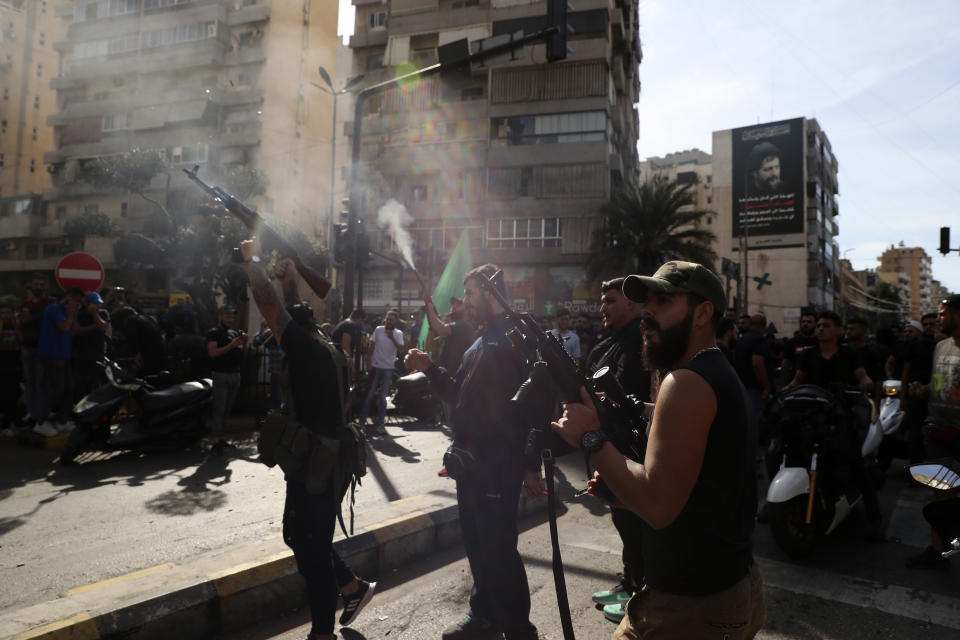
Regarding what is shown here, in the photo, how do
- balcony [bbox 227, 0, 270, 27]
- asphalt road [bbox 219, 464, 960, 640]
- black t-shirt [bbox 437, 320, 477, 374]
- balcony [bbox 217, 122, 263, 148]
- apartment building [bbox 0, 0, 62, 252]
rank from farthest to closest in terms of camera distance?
1. apartment building [bbox 0, 0, 62, 252]
2. balcony [bbox 227, 0, 270, 27]
3. balcony [bbox 217, 122, 263, 148]
4. black t-shirt [bbox 437, 320, 477, 374]
5. asphalt road [bbox 219, 464, 960, 640]

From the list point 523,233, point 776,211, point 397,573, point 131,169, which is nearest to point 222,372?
point 397,573

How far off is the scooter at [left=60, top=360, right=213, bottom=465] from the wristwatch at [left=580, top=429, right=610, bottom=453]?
6313 millimetres

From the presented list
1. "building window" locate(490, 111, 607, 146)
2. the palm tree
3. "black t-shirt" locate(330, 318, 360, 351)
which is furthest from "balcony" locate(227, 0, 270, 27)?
"black t-shirt" locate(330, 318, 360, 351)

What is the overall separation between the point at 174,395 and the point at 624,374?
5620 mm

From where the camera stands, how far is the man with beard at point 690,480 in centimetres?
144

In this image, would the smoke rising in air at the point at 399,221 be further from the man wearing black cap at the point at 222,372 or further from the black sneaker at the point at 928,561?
the black sneaker at the point at 928,561

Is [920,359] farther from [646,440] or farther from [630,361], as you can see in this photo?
[646,440]

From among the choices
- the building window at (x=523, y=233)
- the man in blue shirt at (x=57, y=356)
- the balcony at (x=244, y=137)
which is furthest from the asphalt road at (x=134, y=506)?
the balcony at (x=244, y=137)

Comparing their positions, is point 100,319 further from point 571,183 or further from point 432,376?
point 571,183

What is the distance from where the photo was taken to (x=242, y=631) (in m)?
3.06

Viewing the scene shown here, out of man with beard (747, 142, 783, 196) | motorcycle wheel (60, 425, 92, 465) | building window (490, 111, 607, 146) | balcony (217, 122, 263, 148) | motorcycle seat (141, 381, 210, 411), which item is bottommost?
motorcycle wheel (60, 425, 92, 465)

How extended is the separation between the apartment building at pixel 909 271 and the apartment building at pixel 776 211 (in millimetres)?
86630

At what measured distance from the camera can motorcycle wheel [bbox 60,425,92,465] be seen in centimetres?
628

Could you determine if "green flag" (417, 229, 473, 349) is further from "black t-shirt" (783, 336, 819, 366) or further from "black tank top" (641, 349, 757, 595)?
"black tank top" (641, 349, 757, 595)
